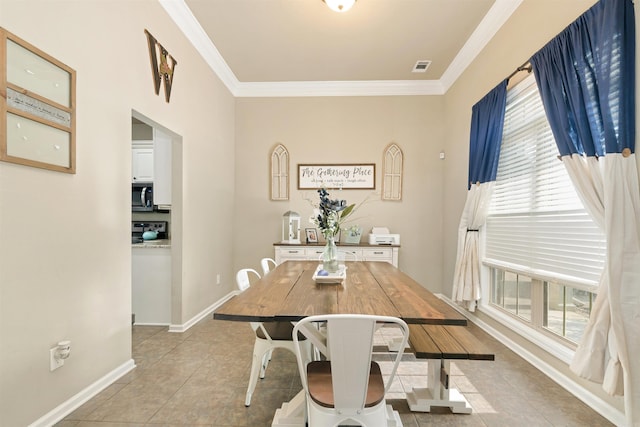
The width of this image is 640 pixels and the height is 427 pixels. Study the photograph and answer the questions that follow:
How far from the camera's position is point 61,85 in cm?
170

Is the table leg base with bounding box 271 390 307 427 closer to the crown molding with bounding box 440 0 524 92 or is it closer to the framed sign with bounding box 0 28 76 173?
the framed sign with bounding box 0 28 76 173

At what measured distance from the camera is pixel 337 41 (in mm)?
3314

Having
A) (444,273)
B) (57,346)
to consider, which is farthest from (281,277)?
(444,273)

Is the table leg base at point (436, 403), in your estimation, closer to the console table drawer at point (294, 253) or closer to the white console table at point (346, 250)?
the white console table at point (346, 250)

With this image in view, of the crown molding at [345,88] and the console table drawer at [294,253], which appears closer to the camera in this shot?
the console table drawer at [294,253]

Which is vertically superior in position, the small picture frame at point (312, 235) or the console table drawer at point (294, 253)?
the small picture frame at point (312, 235)

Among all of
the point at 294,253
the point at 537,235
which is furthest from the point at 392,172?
the point at 537,235

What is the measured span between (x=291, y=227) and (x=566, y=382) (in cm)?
316

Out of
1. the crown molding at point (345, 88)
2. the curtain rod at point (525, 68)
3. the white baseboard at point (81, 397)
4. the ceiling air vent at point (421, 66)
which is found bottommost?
the white baseboard at point (81, 397)

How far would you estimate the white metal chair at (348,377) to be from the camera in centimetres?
112

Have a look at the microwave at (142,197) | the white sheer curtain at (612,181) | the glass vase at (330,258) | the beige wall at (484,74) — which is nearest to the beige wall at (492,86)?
the beige wall at (484,74)

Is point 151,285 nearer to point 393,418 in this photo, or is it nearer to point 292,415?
point 292,415

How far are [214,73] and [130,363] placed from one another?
325 cm

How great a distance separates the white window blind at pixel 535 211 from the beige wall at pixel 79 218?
3.10 meters
